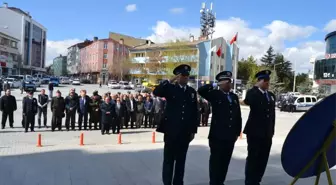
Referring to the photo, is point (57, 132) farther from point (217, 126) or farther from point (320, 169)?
point (320, 169)

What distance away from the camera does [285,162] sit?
396 cm

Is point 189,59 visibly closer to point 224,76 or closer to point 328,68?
point 328,68

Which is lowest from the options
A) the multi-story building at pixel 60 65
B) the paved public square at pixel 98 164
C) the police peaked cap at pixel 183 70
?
the paved public square at pixel 98 164

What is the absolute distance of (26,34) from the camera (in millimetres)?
88375

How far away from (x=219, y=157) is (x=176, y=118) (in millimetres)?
910

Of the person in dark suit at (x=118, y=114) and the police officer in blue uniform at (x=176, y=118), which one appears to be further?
the person in dark suit at (x=118, y=114)

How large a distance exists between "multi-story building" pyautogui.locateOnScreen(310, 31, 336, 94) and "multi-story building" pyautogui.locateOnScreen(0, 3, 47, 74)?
62.2 m

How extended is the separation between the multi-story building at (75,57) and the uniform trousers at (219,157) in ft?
392

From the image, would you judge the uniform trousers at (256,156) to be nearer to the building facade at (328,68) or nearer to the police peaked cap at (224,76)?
the police peaked cap at (224,76)


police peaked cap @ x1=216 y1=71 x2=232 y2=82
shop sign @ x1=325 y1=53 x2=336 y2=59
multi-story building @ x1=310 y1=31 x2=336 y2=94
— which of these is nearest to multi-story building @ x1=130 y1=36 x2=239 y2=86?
multi-story building @ x1=310 y1=31 x2=336 y2=94

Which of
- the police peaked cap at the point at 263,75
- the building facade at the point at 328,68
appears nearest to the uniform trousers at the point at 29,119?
the police peaked cap at the point at 263,75

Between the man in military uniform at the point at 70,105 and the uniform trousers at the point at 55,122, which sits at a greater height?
the man in military uniform at the point at 70,105

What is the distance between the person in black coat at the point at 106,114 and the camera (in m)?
12.8

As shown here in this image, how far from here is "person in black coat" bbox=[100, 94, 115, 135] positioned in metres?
12.8
